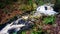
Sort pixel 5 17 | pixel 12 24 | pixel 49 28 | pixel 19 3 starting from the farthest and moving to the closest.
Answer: pixel 19 3 → pixel 5 17 → pixel 12 24 → pixel 49 28

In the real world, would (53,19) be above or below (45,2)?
below

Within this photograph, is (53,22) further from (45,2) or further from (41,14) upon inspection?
(45,2)

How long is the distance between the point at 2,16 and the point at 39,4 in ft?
6.22

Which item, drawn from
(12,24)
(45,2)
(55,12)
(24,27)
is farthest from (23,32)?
(45,2)

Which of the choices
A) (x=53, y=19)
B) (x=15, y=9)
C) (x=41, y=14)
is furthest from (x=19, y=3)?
(x=53, y=19)

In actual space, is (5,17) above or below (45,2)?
below

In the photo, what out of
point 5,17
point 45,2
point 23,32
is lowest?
point 23,32

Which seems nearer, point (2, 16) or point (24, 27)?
point (24, 27)

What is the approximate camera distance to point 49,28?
739 cm

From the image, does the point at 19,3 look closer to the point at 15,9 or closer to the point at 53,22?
the point at 15,9

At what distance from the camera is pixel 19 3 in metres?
9.66

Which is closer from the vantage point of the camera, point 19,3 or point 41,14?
point 41,14

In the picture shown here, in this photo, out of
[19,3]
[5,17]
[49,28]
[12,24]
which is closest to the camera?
[49,28]

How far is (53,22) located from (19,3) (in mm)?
2673
